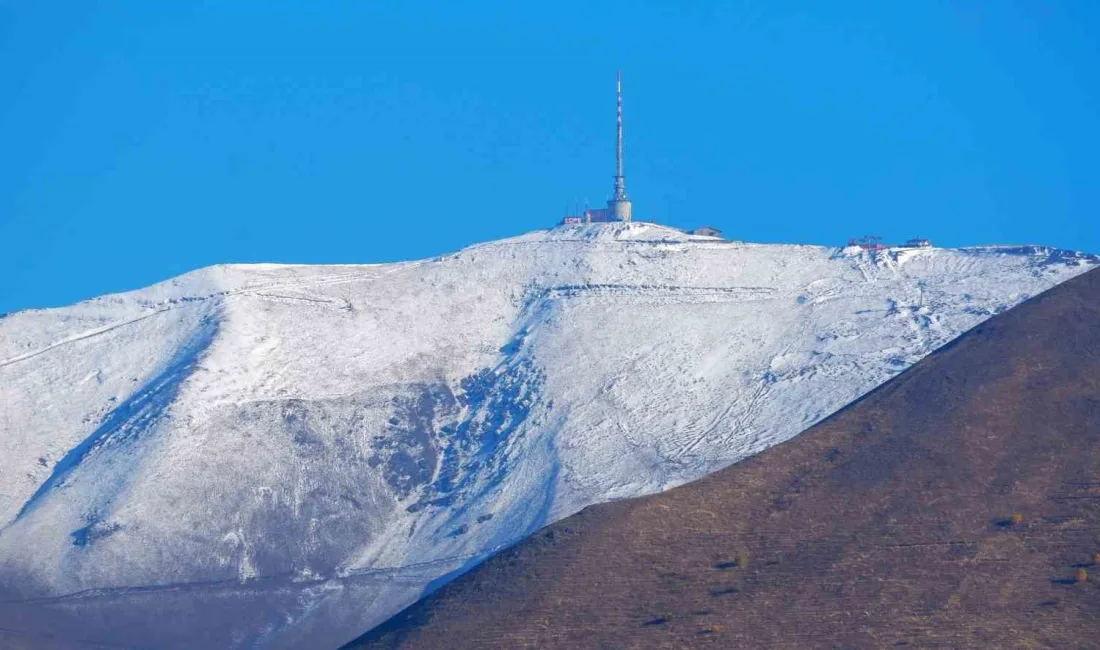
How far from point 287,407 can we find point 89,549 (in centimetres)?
1279

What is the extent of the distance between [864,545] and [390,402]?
36.9 m

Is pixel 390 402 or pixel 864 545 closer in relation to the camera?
pixel 864 545

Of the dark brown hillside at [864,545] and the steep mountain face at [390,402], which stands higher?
the steep mountain face at [390,402]

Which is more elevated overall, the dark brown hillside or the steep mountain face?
the steep mountain face

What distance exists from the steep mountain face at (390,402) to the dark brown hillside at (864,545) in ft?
21.2

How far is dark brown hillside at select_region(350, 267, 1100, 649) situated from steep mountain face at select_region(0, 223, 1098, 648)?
21.2ft

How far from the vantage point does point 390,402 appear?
346 ft

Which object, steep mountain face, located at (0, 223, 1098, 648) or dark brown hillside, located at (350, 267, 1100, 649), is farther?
steep mountain face, located at (0, 223, 1098, 648)

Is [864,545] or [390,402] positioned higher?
[390,402]

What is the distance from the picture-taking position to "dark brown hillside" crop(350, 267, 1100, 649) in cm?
6925

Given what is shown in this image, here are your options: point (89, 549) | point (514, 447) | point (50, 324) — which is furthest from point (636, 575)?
point (50, 324)

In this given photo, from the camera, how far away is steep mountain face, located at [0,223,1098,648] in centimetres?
9225

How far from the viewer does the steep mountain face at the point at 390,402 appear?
92250mm

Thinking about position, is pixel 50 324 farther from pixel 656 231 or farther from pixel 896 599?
pixel 896 599
